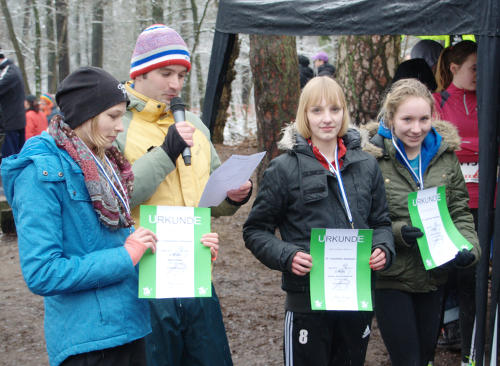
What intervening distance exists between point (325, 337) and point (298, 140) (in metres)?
1.00

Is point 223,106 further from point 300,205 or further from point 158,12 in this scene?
point 300,205

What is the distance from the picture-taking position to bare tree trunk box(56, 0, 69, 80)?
18.6m

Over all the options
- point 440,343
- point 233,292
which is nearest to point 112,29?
point 233,292

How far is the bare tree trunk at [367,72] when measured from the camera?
6816mm

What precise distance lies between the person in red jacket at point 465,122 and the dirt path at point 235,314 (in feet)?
2.08

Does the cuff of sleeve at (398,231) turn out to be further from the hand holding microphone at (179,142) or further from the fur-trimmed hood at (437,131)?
the hand holding microphone at (179,142)

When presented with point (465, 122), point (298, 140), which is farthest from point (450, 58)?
point (298, 140)

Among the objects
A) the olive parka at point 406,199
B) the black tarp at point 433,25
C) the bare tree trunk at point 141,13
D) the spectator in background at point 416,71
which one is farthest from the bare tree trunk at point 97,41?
the olive parka at point 406,199

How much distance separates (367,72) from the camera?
6844mm

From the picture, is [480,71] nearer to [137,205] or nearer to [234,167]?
[234,167]

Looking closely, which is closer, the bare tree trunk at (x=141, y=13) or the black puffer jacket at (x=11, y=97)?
the black puffer jacket at (x=11, y=97)

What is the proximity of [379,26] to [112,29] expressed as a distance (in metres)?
24.1

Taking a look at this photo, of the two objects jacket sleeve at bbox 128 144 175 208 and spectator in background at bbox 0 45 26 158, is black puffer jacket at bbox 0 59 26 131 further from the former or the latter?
jacket sleeve at bbox 128 144 175 208

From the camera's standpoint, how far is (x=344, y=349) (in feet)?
9.39
